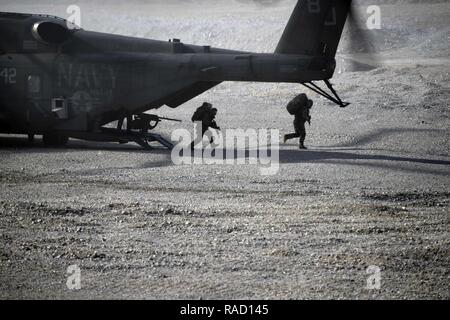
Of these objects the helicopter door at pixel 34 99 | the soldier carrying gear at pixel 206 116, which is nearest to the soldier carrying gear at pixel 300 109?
the soldier carrying gear at pixel 206 116

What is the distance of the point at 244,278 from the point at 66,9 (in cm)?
3953

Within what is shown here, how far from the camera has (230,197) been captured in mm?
11836

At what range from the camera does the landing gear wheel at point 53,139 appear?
17641mm

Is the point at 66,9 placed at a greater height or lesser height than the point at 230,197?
greater

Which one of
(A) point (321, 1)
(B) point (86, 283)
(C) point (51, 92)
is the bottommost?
(B) point (86, 283)

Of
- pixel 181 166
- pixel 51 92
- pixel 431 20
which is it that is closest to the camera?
pixel 181 166

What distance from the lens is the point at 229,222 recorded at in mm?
10242

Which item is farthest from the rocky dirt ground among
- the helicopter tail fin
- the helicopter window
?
Result: the helicopter tail fin

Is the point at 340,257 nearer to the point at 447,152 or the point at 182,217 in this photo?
the point at 182,217

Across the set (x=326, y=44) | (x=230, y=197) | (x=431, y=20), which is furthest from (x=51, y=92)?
(x=431, y=20)

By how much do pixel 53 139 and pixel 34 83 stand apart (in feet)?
3.92

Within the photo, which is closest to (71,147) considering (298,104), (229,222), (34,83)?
(34,83)

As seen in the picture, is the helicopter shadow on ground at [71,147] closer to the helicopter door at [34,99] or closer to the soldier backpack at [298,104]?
the helicopter door at [34,99]

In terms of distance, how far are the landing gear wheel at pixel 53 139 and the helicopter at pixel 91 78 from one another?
2cm
